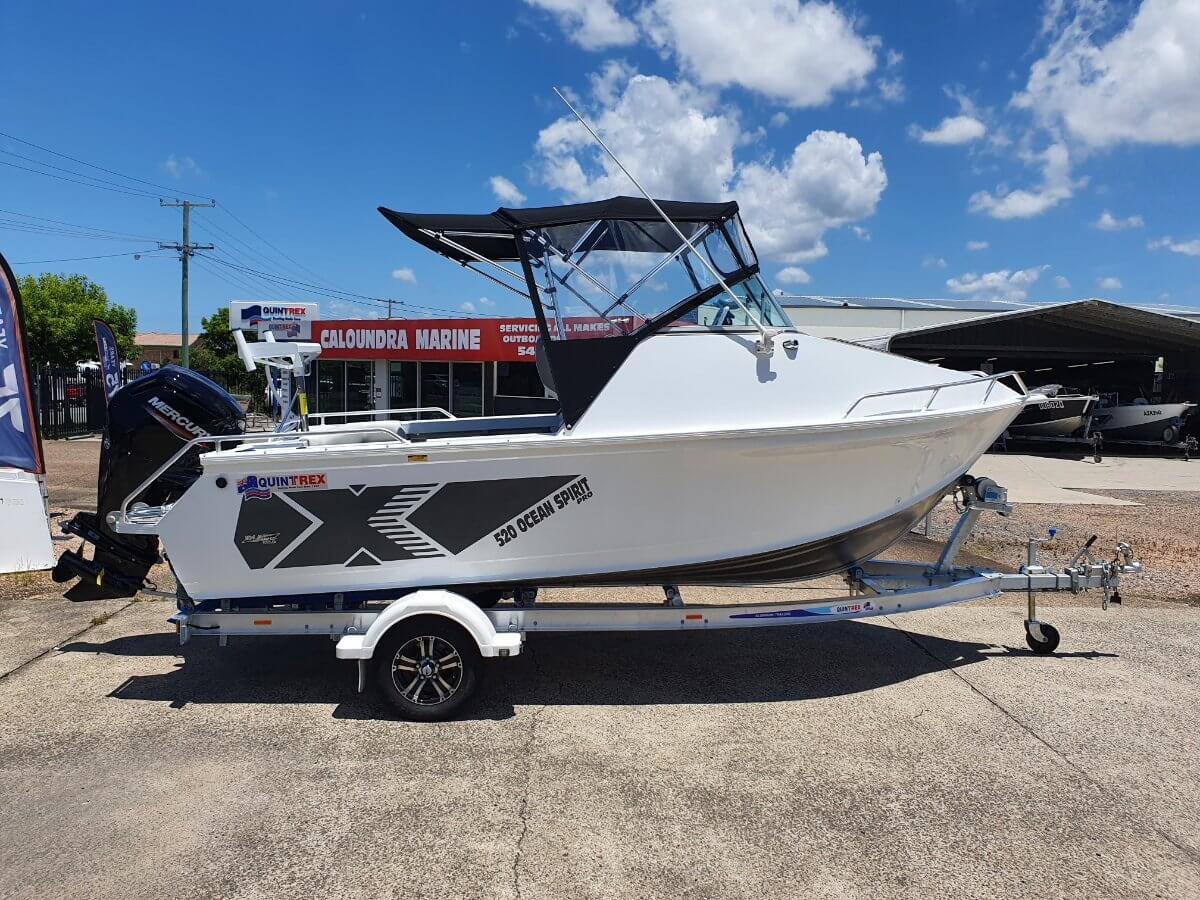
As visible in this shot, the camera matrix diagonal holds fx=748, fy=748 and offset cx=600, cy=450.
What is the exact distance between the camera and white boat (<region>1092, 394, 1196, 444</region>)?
20516mm

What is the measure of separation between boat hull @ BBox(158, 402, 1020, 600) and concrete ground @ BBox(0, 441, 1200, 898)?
2.44 feet

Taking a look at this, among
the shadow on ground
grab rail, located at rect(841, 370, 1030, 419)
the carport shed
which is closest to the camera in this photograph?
grab rail, located at rect(841, 370, 1030, 419)

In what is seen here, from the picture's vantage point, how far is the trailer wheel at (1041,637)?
190 inches

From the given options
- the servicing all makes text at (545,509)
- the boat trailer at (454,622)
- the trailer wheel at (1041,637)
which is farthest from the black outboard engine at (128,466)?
the trailer wheel at (1041,637)

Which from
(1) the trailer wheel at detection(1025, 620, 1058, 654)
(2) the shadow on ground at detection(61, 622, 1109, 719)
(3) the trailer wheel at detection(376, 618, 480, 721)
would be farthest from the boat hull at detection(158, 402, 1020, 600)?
(1) the trailer wheel at detection(1025, 620, 1058, 654)

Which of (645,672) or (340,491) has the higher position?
(340,491)

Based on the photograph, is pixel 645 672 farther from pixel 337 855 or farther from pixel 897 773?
pixel 337 855

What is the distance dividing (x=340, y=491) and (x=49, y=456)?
13.5 metres

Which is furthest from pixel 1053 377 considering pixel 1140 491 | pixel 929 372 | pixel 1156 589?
pixel 929 372

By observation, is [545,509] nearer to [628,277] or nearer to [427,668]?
[427,668]

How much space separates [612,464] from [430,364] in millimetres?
16966

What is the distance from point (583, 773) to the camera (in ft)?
11.0

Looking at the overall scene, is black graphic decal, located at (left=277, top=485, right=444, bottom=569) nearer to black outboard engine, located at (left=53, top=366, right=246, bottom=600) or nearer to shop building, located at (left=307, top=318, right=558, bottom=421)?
black outboard engine, located at (left=53, top=366, right=246, bottom=600)

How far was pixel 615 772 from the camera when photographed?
132 inches
